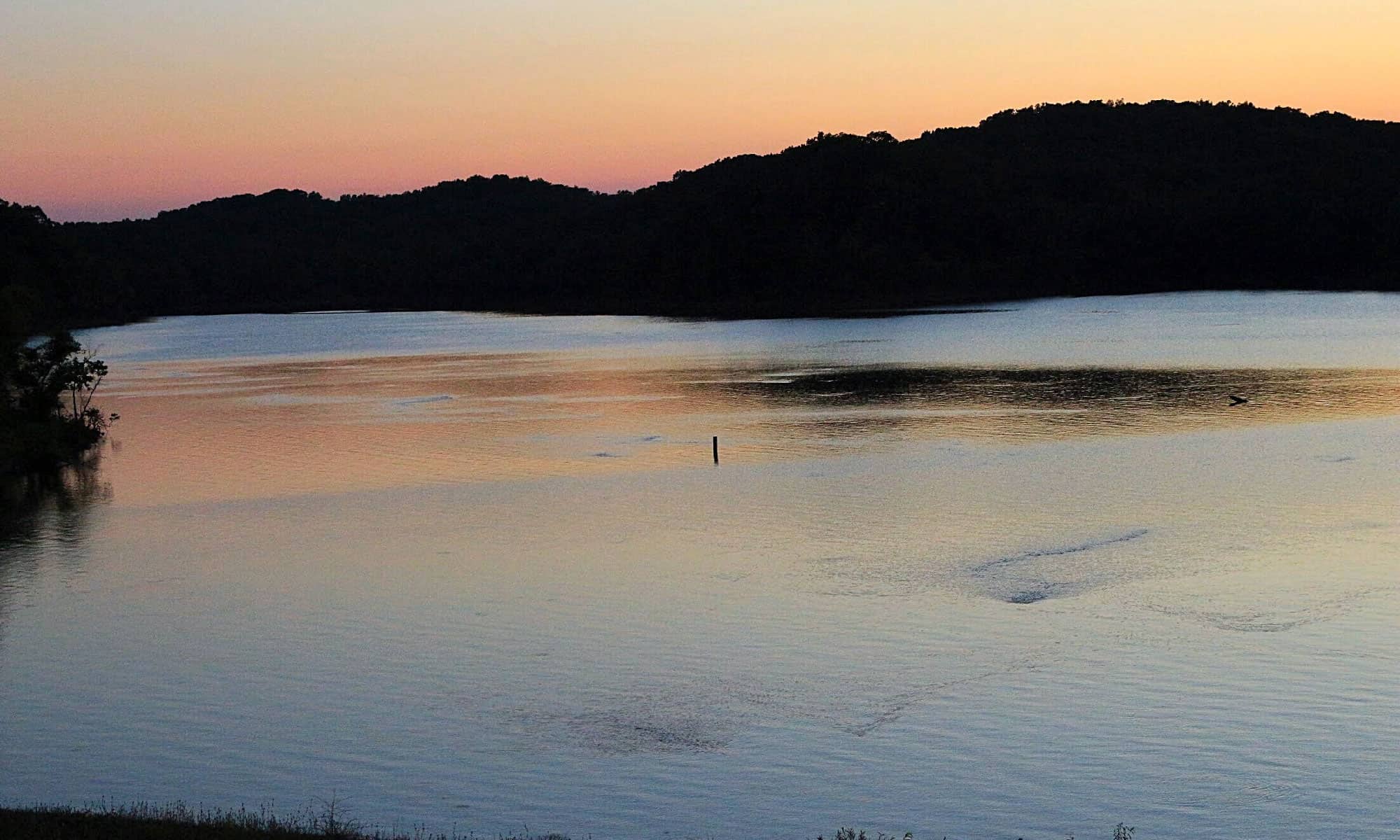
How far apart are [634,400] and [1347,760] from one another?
44.8 metres

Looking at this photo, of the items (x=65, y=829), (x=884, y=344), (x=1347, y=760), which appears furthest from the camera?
(x=884, y=344)

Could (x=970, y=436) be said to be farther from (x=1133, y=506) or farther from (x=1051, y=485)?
(x=1133, y=506)

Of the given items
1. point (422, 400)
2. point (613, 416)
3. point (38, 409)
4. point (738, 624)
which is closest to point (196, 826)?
point (738, 624)

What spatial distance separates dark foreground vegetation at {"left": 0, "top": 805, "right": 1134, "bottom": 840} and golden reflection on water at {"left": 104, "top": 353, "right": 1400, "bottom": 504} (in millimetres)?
23081

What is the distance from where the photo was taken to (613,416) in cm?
5216

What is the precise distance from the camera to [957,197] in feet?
612

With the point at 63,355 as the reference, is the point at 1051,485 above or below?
below

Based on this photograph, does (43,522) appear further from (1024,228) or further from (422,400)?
(1024,228)

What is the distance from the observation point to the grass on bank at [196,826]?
A: 36.0 feet

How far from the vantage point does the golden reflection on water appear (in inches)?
1555

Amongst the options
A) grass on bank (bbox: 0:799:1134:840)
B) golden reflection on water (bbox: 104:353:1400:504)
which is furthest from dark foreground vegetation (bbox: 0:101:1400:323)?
grass on bank (bbox: 0:799:1134:840)

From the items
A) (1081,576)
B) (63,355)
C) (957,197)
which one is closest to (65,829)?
(1081,576)

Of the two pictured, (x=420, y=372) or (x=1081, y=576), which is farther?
(x=420, y=372)

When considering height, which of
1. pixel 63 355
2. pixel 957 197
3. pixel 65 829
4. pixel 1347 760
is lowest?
pixel 1347 760
